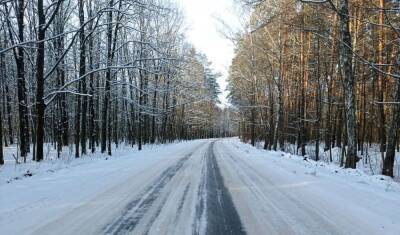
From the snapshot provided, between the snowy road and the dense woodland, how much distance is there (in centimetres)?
529

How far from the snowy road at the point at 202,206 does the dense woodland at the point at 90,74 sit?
529cm

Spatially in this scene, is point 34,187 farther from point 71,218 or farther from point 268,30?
point 268,30

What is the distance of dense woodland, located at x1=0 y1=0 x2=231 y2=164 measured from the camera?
17.3 m

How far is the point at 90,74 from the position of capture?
26.0 metres

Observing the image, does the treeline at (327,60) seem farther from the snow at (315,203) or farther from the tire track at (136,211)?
the tire track at (136,211)

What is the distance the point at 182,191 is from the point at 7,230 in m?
4.28

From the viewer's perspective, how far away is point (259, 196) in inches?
335

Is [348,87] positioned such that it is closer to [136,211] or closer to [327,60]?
[136,211]

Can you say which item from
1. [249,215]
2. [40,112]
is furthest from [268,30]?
[249,215]

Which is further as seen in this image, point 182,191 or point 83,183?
point 83,183

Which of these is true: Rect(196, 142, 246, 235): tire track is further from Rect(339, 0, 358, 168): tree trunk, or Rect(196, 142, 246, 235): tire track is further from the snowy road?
Rect(339, 0, 358, 168): tree trunk

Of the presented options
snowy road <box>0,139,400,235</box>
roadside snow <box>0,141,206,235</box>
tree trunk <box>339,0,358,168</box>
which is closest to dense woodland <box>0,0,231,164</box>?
roadside snow <box>0,141,206,235</box>

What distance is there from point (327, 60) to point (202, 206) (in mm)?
25043

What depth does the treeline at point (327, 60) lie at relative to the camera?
589 inches
